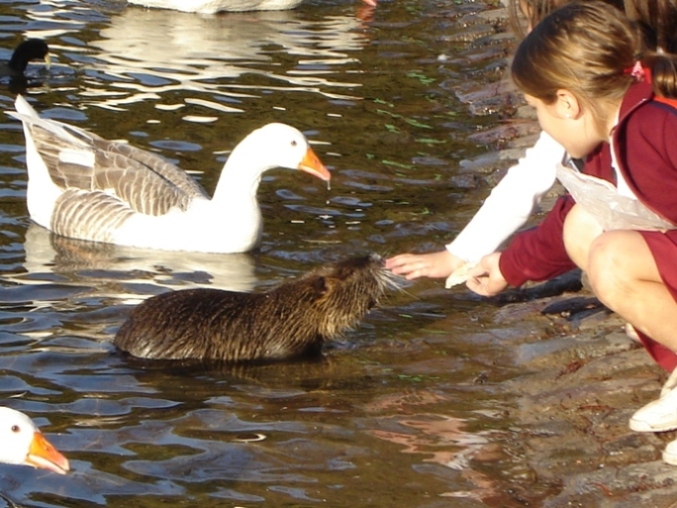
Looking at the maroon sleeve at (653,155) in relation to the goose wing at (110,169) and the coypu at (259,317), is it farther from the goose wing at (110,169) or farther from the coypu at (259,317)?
the goose wing at (110,169)

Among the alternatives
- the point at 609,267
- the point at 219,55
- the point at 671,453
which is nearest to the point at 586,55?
the point at 609,267

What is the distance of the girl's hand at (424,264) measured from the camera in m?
5.97

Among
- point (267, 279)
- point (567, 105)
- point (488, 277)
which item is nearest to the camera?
point (567, 105)

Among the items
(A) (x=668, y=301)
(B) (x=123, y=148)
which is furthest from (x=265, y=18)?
(A) (x=668, y=301)

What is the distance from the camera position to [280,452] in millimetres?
5254

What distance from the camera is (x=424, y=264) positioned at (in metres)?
6.02

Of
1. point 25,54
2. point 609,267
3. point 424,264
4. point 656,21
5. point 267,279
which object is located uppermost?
point 656,21

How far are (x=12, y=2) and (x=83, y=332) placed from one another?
9.99 meters

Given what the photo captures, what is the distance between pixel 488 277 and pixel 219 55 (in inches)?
339

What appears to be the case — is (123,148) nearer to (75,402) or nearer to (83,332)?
(83,332)

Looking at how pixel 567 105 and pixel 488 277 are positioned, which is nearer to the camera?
pixel 567 105

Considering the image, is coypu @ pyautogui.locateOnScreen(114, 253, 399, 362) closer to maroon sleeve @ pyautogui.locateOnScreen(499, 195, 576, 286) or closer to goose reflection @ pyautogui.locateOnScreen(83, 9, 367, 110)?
maroon sleeve @ pyautogui.locateOnScreen(499, 195, 576, 286)

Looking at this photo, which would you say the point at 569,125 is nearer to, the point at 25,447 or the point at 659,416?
the point at 659,416

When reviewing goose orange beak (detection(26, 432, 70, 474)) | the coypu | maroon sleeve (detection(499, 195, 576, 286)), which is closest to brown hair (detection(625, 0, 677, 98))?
maroon sleeve (detection(499, 195, 576, 286))
